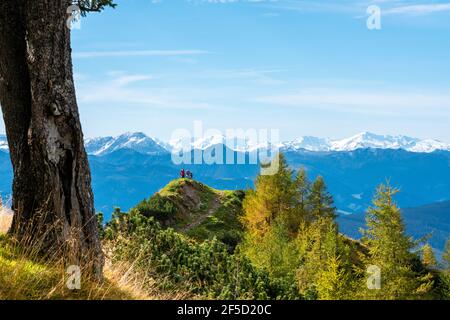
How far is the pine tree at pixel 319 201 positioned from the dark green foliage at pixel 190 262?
48.4 m

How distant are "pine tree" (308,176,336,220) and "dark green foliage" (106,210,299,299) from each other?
1905 inches

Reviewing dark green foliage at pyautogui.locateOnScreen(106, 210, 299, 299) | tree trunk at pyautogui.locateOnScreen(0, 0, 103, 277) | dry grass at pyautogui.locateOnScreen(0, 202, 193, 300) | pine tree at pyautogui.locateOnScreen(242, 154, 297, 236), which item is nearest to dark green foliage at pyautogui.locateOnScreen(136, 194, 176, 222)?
pine tree at pyautogui.locateOnScreen(242, 154, 297, 236)

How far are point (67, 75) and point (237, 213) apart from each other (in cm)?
5398

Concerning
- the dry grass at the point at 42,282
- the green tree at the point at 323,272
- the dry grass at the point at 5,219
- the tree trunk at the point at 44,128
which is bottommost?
the green tree at the point at 323,272

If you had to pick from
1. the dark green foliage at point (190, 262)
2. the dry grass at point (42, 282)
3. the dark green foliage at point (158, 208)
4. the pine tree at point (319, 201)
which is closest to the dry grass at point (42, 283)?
the dry grass at point (42, 282)

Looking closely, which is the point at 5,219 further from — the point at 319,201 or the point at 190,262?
the point at 319,201

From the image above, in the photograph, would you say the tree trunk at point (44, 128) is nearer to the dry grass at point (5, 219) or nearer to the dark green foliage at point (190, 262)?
the dry grass at point (5, 219)

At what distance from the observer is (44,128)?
7.95 meters

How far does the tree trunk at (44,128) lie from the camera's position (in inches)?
311

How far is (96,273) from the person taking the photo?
810 centimetres

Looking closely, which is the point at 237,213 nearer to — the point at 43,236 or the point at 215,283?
the point at 215,283

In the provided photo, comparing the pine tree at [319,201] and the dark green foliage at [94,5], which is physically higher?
the dark green foliage at [94,5]

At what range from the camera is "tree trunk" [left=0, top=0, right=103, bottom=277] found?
7895 millimetres
